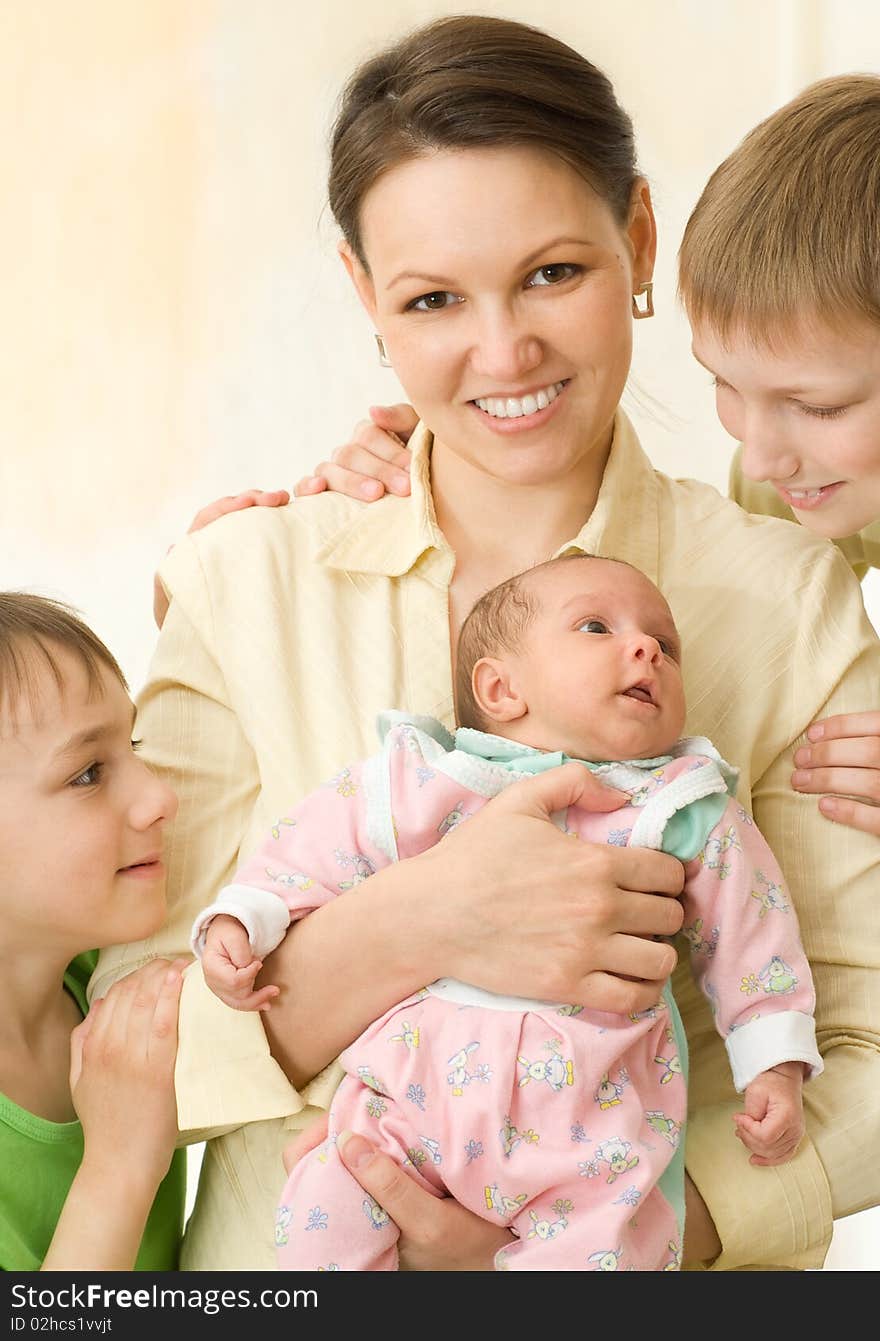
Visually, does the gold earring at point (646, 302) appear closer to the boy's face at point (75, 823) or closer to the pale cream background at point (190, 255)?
the boy's face at point (75, 823)

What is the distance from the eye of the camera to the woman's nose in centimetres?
180

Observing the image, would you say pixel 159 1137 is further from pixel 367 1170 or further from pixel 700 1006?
pixel 700 1006

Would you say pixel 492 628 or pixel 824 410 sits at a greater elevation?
pixel 824 410

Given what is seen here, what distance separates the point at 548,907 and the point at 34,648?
0.66 m

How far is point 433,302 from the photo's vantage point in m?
1.88

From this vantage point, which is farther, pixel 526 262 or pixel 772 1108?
pixel 526 262

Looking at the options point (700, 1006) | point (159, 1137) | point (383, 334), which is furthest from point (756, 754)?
point (159, 1137)

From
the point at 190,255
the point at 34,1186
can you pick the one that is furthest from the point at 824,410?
the point at 190,255

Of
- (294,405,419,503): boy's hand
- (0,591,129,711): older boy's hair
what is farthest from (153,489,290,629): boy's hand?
(0,591,129,711): older boy's hair

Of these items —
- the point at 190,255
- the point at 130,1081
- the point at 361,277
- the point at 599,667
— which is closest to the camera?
the point at 599,667

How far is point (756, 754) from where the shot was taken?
6.23 feet

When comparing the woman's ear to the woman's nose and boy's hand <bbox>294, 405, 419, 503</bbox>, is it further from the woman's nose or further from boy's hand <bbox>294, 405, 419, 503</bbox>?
boy's hand <bbox>294, 405, 419, 503</bbox>

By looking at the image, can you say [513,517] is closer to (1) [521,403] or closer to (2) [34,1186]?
(1) [521,403]

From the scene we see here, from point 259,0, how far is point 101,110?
0.43 meters
